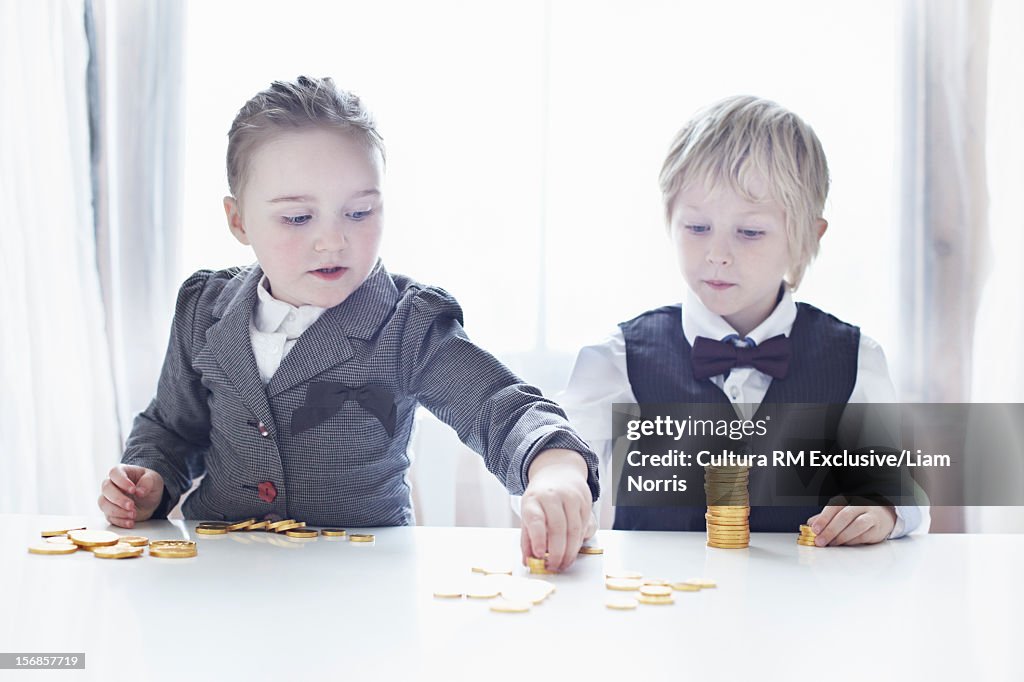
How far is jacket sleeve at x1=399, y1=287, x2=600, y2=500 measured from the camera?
990 millimetres

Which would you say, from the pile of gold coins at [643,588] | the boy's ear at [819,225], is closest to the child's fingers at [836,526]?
the pile of gold coins at [643,588]

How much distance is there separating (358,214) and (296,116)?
0.16 metres

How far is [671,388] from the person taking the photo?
56.2 inches

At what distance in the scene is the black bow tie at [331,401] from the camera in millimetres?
1247

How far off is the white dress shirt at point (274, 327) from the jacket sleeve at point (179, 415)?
0.09 metres

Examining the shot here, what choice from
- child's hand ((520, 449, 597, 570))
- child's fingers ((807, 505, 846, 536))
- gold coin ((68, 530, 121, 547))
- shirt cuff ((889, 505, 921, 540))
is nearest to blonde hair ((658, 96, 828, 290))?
shirt cuff ((889, 505, 921, 540))

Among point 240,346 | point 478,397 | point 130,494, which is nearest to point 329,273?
point 240,346

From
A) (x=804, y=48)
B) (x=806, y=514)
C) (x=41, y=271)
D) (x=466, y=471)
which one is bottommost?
(x=466, y=471)

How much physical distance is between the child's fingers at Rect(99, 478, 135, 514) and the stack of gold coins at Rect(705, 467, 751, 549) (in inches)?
28.0

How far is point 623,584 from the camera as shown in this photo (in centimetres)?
79

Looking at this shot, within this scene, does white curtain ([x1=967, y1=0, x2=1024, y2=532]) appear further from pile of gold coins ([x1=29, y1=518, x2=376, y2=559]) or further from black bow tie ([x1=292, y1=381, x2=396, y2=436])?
pile of gold coins ([x1=29, y1=518, x2=376, y2=559])

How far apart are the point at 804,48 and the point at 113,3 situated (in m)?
1.79

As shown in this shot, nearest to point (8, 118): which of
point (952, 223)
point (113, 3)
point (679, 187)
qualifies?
point (113, 3)

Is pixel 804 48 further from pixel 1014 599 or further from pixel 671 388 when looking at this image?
pixel 1014 599
